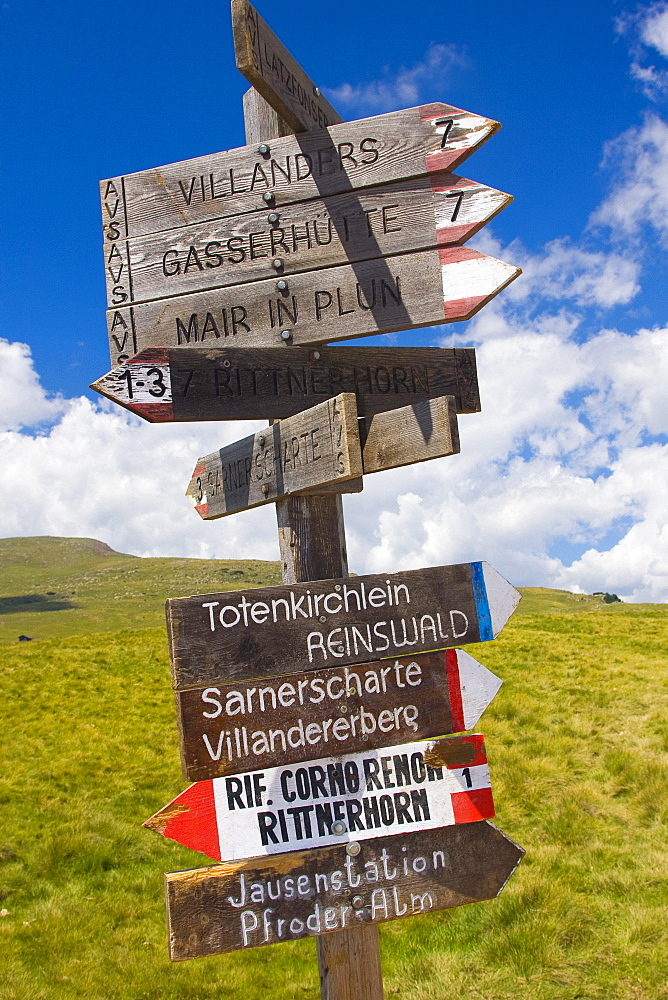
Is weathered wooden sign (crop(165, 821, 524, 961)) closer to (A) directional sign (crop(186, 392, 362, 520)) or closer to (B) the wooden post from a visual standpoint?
(B) the wooden post

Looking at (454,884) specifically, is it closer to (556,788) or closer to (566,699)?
(556,788)

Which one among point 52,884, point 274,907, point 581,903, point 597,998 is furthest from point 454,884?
point 52,884

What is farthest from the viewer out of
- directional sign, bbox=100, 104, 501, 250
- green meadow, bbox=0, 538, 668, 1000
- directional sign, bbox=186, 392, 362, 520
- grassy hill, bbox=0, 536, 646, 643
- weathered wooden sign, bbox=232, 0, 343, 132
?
grassy hill, bbox=0, 536, 646, 643

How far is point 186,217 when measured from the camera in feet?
12.3

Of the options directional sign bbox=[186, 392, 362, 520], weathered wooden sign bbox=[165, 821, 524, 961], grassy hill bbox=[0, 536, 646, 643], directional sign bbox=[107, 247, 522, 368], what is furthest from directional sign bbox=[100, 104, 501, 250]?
grassy hill bbox=[0, 536, 646, 643]

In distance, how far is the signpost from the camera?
303cm

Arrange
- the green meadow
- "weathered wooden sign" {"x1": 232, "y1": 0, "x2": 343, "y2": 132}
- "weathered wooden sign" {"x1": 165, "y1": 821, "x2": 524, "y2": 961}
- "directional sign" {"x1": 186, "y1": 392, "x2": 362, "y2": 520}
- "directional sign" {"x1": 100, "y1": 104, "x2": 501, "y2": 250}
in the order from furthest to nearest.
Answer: the green meadow
"directional sign" {"x1": 100, "y1": 104, "x2": 501, "y2": 250}
"weathered wooden sign" {"x1": 232, "y1": 0, "x2": 343, "y2": 132}
"directional sign" {"x1": 186, "y1": 392, "x2": 362, "y2": 520}
"weathered wooden sign" {"x1": 165, "y1": 821, "x2": 524, "y2": 961}

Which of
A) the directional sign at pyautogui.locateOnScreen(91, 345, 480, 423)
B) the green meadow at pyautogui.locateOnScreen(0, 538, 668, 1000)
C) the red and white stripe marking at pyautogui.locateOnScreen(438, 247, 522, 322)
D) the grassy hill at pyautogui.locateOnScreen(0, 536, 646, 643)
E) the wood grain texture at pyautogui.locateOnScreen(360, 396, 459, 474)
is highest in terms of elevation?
the grassy hill at pyautogui.locateOnScreen(0, 536, 646, 643)

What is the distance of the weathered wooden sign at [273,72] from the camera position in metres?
3.33

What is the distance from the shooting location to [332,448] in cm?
312

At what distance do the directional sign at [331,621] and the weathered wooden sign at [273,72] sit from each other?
2332 mm

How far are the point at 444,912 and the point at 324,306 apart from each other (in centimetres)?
662

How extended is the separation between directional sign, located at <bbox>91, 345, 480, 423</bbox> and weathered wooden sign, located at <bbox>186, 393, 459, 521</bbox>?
0.69 feet

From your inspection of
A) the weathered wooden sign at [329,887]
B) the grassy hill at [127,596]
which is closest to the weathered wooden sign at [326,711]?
the weathered wooden sign at [329,887]
